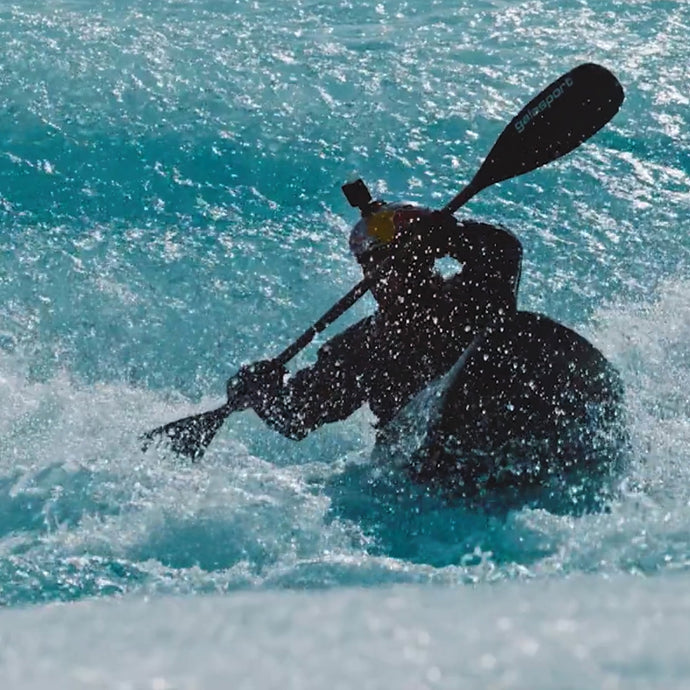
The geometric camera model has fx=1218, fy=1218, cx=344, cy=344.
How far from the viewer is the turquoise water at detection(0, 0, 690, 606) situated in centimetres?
399

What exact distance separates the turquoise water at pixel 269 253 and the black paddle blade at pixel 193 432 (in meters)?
0.09

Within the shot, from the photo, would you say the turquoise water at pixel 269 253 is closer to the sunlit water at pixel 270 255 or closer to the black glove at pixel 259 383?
the sunlit water at pixel 270 255

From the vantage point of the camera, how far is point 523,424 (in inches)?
159

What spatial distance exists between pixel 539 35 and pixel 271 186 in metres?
2.85

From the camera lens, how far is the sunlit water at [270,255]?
3.98 m

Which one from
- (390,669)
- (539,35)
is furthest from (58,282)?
(390,669)

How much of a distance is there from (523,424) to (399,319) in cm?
57

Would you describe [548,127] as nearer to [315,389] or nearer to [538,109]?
[538,109]

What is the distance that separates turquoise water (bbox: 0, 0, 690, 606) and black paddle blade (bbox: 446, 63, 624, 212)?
1.11m

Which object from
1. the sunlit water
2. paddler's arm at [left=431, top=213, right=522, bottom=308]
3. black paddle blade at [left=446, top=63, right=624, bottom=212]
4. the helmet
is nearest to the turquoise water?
the sunlit water

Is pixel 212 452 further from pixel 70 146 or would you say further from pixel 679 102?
pixel 679 102

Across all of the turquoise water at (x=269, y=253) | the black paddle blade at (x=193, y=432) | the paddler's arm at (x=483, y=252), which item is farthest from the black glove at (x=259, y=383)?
the paddler's arm at (x=483, y=252)

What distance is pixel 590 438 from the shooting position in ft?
13.5

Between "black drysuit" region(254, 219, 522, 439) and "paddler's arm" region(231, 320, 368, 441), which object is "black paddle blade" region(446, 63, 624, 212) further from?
"paddler's arm" region(231, 320, 368, 441)
